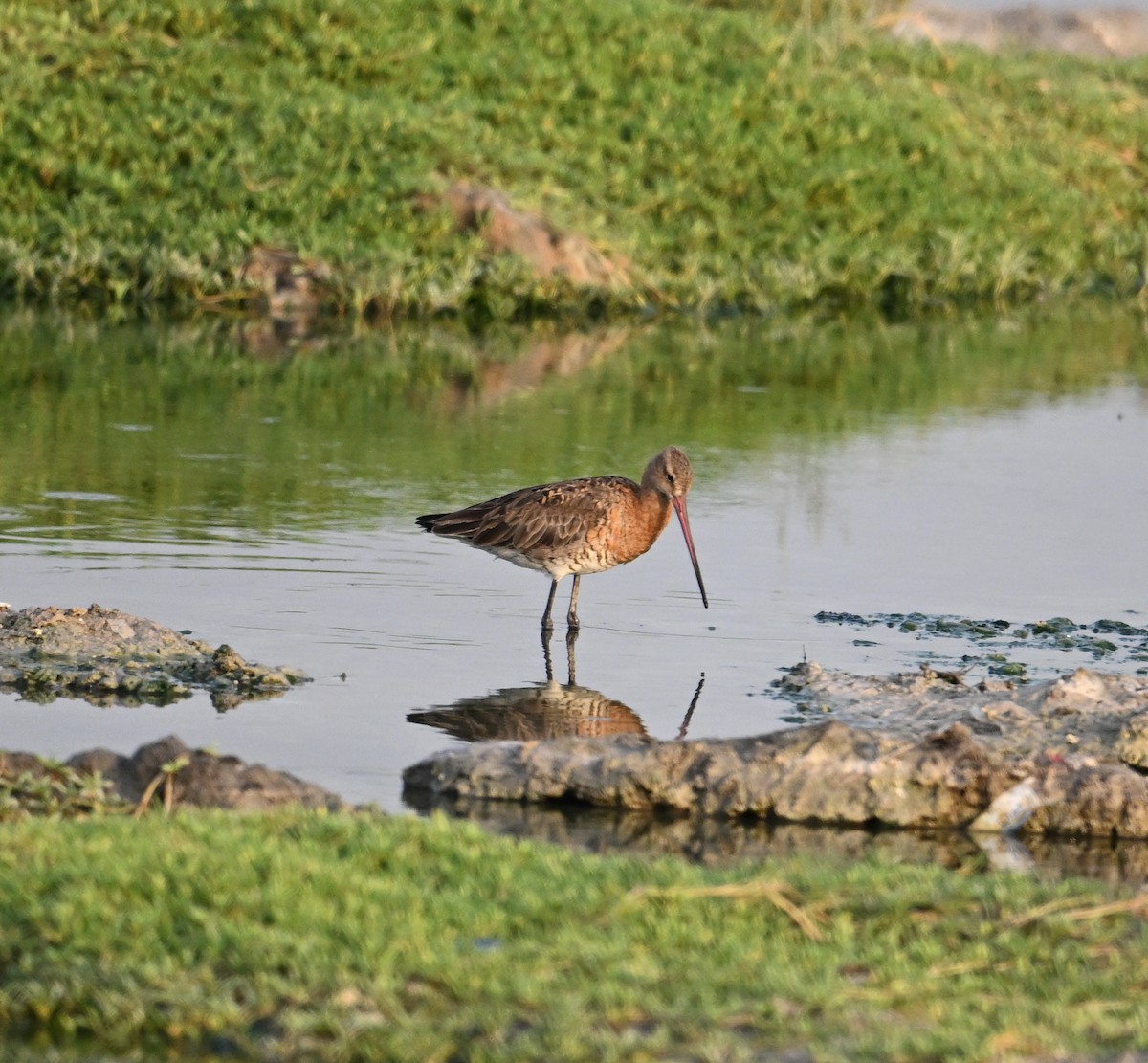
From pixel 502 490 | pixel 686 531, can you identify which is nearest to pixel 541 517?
pixel 686 531

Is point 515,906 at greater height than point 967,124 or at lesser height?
lesser

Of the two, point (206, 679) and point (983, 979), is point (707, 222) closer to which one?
point (206, 679)

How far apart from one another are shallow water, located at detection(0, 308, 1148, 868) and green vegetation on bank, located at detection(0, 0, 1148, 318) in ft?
6.82

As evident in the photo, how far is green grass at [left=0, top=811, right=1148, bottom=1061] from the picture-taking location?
5.49 m

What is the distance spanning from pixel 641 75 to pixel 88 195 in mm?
8857

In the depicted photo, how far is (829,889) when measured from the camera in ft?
21.2

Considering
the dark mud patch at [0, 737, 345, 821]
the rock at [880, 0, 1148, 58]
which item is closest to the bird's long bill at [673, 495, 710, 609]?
the dark mud patch at [0, 737, 345, 821]

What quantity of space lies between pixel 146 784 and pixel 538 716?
2.31m

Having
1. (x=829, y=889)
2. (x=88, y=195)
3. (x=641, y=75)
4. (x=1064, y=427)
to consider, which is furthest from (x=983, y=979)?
(x=641, y=75)

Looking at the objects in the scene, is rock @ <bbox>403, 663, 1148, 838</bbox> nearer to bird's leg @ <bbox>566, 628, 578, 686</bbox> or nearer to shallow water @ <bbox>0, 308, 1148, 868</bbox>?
shallow water @ <bbox>0, 308, 1148, 868</bbox>

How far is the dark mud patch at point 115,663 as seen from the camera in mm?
9367

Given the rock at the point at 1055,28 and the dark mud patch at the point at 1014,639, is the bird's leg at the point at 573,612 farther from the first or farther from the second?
the rock at the point at 1055,28

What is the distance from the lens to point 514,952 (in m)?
5.87

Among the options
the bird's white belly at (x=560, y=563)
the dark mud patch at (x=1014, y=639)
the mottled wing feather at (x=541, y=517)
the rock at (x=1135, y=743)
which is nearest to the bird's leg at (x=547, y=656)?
the bird's white belly at (x=560, y=563)
